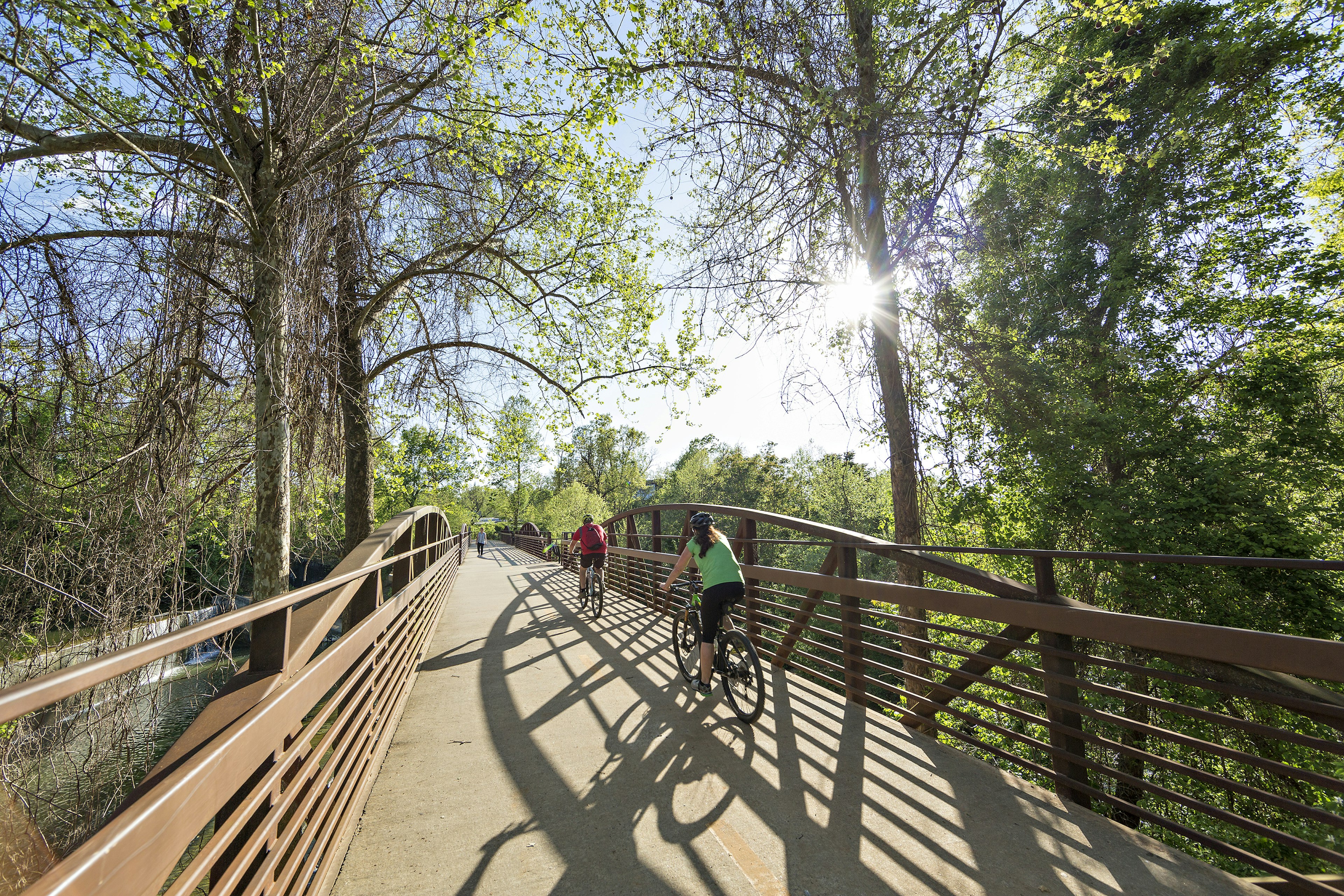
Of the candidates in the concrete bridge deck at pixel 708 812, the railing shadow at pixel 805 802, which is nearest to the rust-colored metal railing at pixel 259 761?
the concrete bridge deck at pixel 708 812

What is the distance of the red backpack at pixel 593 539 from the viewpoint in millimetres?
9688

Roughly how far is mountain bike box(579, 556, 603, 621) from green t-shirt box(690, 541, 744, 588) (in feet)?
15.5

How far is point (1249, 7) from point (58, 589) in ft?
68.5

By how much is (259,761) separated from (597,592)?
7.80 metres

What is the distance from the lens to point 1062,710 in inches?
123

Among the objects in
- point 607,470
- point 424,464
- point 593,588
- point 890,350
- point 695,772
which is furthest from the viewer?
point 607,470

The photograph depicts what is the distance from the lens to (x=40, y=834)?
2.47m

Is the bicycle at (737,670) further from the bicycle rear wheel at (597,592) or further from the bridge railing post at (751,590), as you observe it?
the bicycle rear wheel at (597,592)

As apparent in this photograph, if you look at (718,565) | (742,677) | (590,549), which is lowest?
(742,677)

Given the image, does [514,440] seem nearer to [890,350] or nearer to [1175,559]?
[890,350]

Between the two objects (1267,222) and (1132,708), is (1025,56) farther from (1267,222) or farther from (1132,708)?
(1132,708)

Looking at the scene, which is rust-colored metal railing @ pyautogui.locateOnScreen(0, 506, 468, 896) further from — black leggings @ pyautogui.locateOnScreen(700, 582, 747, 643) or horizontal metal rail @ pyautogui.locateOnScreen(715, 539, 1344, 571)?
horizontal metal rail @ pyautogui.locateOnScreen(715, 539, 1344, 571)

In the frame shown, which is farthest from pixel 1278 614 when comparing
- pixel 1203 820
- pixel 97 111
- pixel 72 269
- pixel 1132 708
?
pixel 97 111

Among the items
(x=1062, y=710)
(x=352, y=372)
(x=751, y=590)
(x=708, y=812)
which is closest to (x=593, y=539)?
(x=751, y=590)
